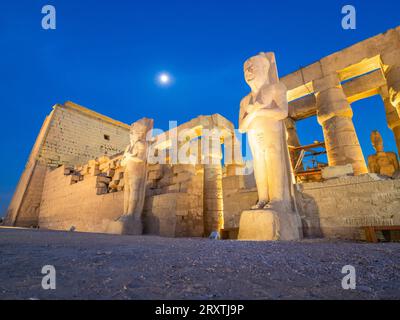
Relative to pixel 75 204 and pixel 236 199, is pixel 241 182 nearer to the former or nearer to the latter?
pixel 236 199

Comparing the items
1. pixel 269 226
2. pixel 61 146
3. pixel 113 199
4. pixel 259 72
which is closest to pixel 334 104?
pixel 259 72

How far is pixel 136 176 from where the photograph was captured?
636cm

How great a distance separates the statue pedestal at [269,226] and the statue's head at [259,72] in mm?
2243

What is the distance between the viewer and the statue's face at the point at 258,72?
4090mm

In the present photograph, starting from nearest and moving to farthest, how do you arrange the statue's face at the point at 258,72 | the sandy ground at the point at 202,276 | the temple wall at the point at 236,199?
the sandy ground at the point at 202,276, the statue's face at the point at 258,72, the temple wall at the point at 236,199

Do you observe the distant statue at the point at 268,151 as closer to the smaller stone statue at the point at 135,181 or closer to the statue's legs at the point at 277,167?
the statue's legs at the point at 277,167

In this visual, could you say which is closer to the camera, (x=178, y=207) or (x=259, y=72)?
(x=259, y=72)

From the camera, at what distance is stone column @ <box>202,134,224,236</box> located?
6886 millimetres

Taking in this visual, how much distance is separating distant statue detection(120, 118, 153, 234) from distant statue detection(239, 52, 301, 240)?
3.38 m

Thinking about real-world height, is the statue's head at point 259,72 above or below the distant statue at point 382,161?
above

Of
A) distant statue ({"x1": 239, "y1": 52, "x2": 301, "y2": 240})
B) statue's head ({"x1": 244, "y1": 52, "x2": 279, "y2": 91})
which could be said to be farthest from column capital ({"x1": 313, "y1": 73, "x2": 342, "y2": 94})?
statue's head ({"x1": 244, "y1": 52, "x2": 279, "y2": 91})

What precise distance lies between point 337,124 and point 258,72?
169 inches

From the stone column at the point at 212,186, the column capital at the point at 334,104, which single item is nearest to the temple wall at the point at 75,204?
the stone column at the point at 212,186
